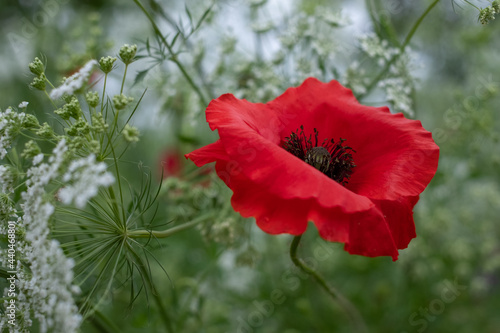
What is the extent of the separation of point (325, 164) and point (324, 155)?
19 millimetres

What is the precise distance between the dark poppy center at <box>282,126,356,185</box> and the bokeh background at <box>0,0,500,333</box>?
0.19 m

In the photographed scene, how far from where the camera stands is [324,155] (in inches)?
29.7

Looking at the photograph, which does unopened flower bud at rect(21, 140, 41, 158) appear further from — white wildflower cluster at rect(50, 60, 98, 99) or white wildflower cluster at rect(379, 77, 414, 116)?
white wildflower cluster at rect(379, 77, 414, 116)

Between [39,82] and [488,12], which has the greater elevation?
[39,82]

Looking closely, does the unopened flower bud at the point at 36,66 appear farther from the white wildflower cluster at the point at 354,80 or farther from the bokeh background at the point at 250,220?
the white wildflower cluster at the point at 354,80

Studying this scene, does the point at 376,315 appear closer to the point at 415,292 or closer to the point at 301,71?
A: the point at 415,292

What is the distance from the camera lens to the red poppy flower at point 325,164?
0.57 metres

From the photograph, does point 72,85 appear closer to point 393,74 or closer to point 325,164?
point 325,164

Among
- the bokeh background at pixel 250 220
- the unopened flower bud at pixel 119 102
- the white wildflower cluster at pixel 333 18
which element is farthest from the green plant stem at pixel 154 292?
the white wildflower cluster at pixel 333 18

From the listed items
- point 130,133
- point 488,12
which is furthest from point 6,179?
point 488,12

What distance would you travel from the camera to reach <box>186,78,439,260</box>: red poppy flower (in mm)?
569

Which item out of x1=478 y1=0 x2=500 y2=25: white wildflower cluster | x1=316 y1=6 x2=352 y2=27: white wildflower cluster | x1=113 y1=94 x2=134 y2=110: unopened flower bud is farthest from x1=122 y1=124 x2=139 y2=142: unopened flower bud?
x1=316 y1=6 x2=352 y2=27: white wildflower cluster

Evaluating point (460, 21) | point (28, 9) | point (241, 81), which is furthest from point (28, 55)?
point (460, 21)

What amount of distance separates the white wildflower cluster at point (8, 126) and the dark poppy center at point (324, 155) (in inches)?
A: 16.3
